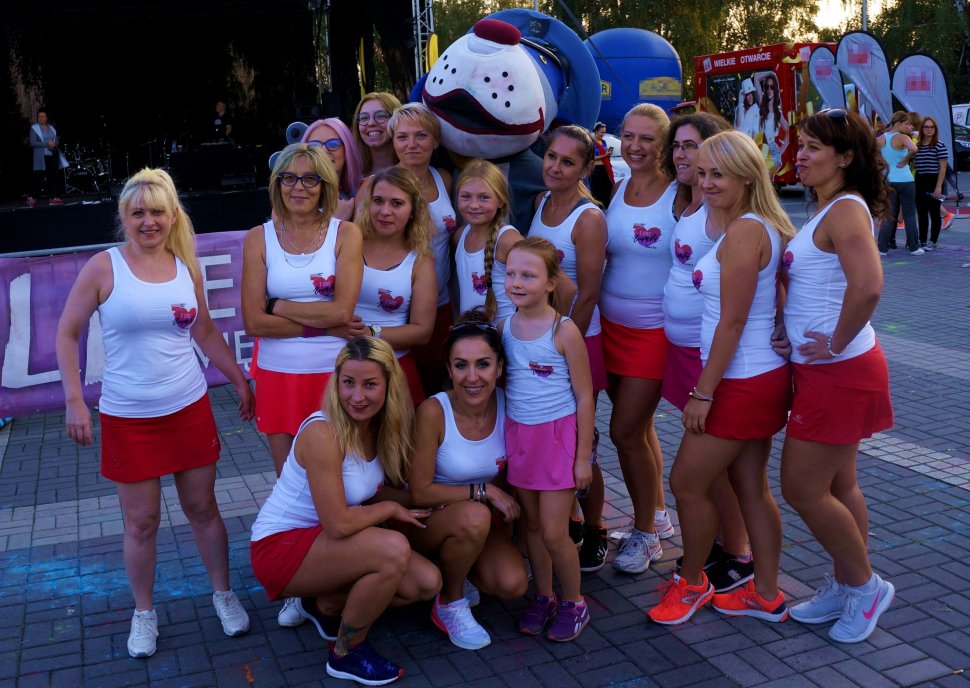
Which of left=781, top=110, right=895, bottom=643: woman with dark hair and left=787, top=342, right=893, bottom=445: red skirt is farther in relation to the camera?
left=787, top=342, right=893, bottom=445: red skirt

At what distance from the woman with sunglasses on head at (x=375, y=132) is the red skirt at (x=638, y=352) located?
4.24 ft

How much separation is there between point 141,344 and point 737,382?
6.89 feet

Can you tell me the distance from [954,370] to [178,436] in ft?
18.4

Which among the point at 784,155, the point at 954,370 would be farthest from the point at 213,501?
the point at 784,155

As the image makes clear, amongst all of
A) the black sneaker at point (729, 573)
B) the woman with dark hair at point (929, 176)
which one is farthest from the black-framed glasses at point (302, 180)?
the woman with dark hair at point (929, 176)

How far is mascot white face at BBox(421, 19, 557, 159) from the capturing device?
4125mm

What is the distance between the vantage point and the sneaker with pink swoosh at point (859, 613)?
339 cm

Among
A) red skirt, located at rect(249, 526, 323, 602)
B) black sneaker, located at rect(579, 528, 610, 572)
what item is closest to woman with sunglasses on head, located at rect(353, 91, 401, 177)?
red skirt, located at rect(249, 526, 323, 602)

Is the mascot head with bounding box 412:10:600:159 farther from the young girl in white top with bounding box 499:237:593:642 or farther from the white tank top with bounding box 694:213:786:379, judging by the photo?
the white tank top with bounding box 694:213:786:379

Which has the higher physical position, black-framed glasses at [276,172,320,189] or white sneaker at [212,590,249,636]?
black-framed glasses at [276,172,320,189]

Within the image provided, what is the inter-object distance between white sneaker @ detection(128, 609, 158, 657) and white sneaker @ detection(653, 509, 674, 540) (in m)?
2.16

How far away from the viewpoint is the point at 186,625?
3.68 m

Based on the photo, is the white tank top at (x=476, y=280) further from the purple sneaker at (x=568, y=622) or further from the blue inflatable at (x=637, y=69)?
the blue inflatable at (x=637, y=69)

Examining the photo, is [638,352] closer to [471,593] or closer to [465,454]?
[465,454]
